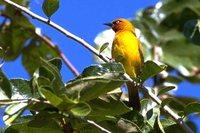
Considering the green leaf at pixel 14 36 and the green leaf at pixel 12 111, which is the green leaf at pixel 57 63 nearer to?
the green leaf at pixel 12 111

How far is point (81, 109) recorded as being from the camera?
1.67 m

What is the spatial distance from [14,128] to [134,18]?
3.13 metres

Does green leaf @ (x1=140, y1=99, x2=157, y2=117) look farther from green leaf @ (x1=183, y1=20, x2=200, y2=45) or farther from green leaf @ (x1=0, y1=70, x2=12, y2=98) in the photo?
green leaf @ (x1=0, y1=70, x2=12, y2=98)

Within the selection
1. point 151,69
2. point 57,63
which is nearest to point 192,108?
point 151,69

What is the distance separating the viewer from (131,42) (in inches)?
146

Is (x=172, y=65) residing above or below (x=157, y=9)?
below

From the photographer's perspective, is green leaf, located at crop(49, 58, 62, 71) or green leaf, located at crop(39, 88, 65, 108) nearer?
green leaf, located at crop(39, 88, 65, 108)

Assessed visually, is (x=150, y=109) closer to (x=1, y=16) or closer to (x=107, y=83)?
(x=107, y=83)

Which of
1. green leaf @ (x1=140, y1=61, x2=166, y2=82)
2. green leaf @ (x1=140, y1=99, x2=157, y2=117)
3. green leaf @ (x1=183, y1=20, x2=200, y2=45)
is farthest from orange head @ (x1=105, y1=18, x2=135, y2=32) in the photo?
green leaf @ (x1=140, y1=61, x2=166, y2=82)

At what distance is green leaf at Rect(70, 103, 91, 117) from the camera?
5.43 ft

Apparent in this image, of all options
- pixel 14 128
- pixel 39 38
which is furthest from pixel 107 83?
pixel 39 38

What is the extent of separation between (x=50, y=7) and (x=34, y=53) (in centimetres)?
259

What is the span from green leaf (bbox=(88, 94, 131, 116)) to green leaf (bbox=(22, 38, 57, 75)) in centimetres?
276

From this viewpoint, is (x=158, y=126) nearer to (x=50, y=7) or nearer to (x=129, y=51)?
(x=50, y=7)
